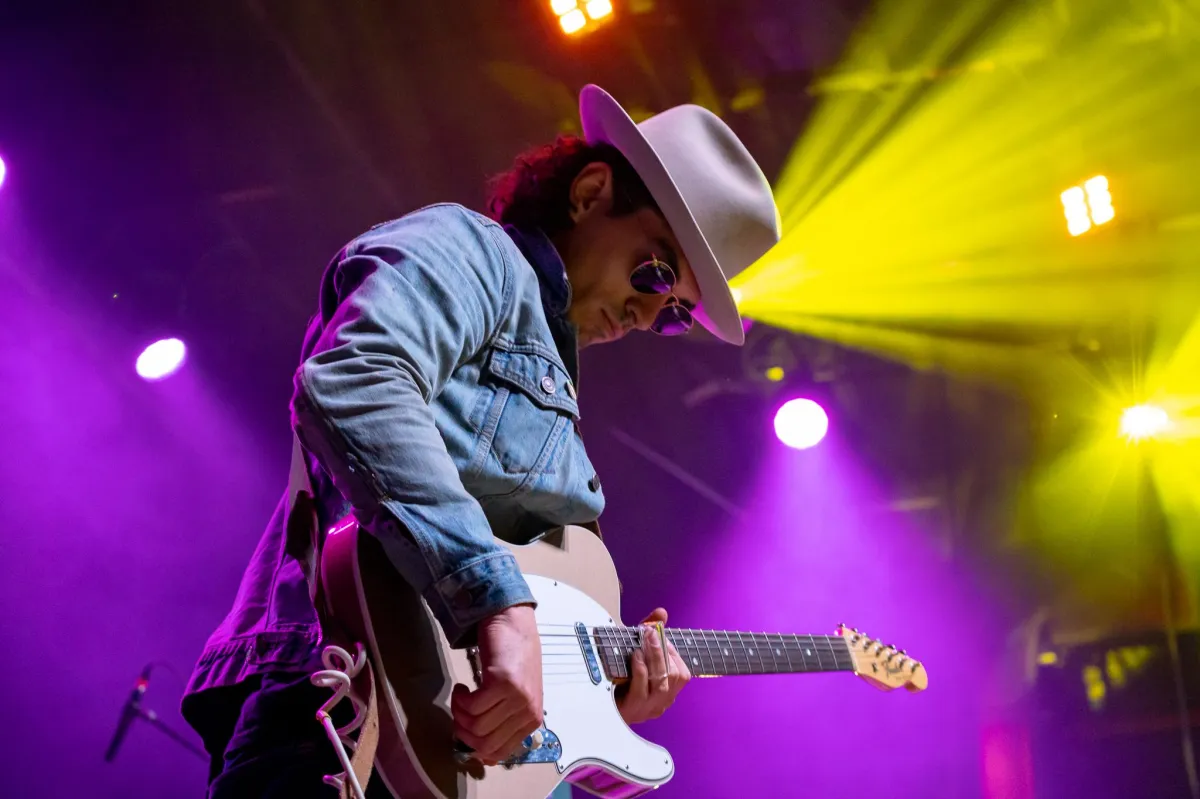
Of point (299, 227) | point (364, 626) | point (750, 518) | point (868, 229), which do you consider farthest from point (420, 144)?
point (364, 626)

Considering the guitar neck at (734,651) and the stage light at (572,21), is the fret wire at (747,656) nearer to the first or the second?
the guitar neck at (734,651)

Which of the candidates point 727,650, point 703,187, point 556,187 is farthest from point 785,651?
point 556,187

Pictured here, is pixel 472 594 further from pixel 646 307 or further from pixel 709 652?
pixel 709 652

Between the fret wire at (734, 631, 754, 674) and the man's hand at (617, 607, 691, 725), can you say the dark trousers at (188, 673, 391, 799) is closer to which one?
the man's hand at (617, 607, 691, 725)

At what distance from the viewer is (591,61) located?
13.7 ft

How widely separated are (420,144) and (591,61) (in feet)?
3.07

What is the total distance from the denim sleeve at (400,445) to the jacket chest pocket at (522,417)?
0.22 meters

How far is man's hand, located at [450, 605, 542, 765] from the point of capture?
1.22 metres

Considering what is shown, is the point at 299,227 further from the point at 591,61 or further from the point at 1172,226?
the point at 1172,226

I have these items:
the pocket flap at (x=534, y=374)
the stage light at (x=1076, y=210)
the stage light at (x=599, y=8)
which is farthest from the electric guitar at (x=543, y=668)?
the stage light at (x=1076, y=210)

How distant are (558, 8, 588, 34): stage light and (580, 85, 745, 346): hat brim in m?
1.94

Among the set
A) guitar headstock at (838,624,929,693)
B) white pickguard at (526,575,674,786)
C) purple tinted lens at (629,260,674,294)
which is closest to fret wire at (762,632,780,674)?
guitar headstock at (838,624,929,693)

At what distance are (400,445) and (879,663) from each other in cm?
242

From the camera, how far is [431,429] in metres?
1.28
